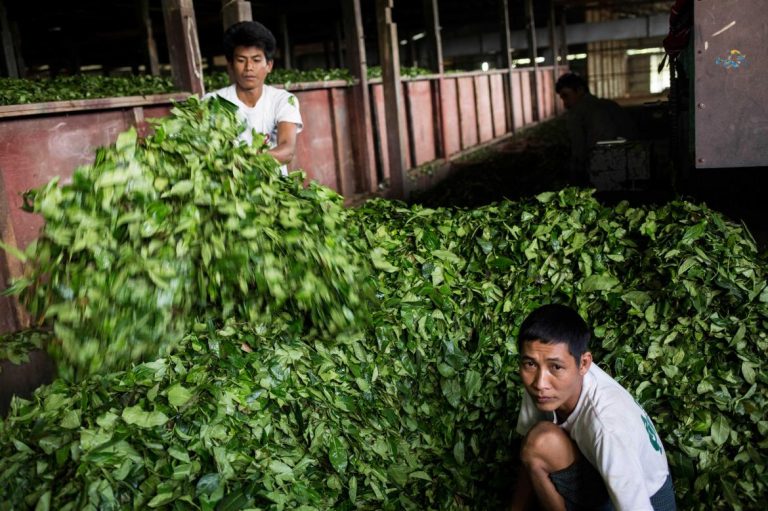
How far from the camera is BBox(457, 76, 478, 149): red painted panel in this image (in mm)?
12781

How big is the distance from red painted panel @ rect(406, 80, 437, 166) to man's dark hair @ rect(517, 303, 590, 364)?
7767mm

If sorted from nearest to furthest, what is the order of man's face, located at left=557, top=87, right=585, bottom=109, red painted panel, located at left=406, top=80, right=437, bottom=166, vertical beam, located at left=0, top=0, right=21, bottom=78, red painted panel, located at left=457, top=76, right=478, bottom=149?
man's face, located at left=557, top=87, right=585, bottom=109, red painted panel, located at left=406, top=80, right=437, bottom=166, vertical beam, located at left=0, top=0, right=21, bottom=78, red painted panel, located at left=457, top=76, right=478, bottom=149

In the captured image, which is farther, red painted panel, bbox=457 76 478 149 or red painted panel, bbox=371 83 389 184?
red painted panel, bbox=457 76 478 149

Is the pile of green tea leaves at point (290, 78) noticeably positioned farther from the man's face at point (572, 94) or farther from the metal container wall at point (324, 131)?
the man's face at point (572, 94)

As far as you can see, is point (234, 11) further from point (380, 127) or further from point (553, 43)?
point (553, 43)

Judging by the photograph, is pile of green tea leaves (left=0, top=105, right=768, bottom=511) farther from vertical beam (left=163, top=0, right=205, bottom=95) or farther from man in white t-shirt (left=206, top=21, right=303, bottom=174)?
vertical beam (left=163, top=0, right=205, bottom=95)

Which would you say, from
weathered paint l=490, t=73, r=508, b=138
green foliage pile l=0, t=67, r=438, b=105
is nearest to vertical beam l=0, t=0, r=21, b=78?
green foliage pile l=0, t=67, r=438, b=105

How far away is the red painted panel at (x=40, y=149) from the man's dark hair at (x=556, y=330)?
293 cm

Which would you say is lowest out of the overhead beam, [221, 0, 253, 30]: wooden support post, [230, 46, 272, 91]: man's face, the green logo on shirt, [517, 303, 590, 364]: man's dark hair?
the green logo on shirt

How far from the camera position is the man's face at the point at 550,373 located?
2.72m

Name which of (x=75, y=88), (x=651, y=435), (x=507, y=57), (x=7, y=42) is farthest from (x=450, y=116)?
(x=651, y=435)

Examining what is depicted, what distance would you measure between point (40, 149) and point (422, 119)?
7.06 m

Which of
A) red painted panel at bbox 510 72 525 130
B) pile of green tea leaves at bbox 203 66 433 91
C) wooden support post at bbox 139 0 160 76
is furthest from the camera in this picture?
red painted panel at bbox 510 72 525 130

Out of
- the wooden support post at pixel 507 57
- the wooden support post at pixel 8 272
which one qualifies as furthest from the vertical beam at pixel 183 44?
the wooden support post at pixel 507 57
